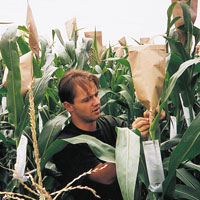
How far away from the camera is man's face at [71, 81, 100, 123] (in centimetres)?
69

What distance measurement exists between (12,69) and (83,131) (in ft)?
0.87

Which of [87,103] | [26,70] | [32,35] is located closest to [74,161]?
[87,103]

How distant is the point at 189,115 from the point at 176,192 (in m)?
0.18

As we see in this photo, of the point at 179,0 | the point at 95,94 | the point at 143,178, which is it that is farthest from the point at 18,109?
the point at 179,0

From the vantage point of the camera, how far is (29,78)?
0.63 metres

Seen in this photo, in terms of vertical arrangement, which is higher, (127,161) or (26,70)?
(26,70)

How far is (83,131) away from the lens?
29.1 inches

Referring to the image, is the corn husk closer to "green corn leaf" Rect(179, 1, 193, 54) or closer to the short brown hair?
the short brown hair

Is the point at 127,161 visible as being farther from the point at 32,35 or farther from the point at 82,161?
the point at 32,35

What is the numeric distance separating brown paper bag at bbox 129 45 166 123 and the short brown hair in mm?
242

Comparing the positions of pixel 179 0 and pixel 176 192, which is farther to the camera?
pixel 179 0

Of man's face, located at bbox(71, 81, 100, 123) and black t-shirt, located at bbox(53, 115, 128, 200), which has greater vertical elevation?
man's face, located at bbox(71, 81, 100, 123)

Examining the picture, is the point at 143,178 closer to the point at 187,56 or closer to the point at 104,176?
the point at 104,176

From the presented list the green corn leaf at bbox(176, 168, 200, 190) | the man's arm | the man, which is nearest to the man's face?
the man
